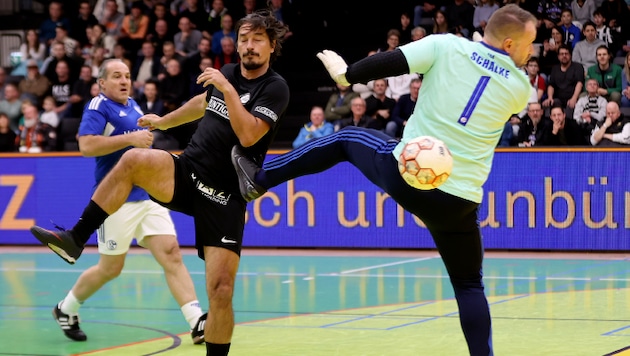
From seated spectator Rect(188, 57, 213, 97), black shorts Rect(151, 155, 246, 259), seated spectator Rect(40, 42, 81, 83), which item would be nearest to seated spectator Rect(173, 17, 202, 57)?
seated spectator Rect(188, 57, 213, 97)

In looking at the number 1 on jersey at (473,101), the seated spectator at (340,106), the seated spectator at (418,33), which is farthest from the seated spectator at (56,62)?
the number 1 on jersey at (473,101)

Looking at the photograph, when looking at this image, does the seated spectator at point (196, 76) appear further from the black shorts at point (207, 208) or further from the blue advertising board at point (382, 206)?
the black shorts at point (207, 208)

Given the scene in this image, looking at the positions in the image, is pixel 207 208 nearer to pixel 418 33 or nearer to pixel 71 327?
pixel 71 327

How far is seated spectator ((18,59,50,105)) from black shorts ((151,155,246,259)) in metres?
16.0

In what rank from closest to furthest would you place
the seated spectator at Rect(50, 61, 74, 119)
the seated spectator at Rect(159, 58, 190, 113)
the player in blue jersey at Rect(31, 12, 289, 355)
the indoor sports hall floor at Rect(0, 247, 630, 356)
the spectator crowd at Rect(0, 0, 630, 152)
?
the player in blue jersey at Rect(31, 12, 289, 355), the indoor sports hall floor at Rect(0, 247, 630, 356), the spectator crowd at Rect(0, 0, 630, 152), the seated spectator at Rect(159, 58, 190, 113), the seated spectator at Rect(50, 61, 74, 119)

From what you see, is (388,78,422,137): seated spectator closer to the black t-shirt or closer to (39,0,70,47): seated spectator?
(39,0,70,47): seated spectator

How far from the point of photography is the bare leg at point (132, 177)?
22.6 ft

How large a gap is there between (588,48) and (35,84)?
1166 centimetres

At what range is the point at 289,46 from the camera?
75.3ft

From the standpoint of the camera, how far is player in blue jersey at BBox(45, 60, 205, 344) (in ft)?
30.6

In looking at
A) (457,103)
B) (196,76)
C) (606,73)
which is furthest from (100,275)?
(196,76)

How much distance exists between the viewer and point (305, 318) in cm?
1053

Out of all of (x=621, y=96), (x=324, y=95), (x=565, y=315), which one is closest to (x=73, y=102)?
(x=324, y=95)

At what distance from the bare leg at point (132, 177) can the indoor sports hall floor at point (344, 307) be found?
89.5 inches
